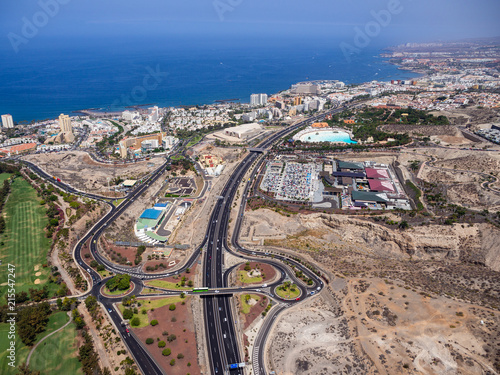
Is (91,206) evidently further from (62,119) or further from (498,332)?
(498,332)

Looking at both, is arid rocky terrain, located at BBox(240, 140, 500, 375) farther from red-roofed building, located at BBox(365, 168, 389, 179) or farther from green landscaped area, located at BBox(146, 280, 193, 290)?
green landscaped area, located at BBox(146, 280, 193, 290)

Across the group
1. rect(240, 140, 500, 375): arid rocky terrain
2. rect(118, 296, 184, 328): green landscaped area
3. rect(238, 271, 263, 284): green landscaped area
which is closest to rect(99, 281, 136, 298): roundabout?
rect(118, 296, 184, 328): green landscaped area

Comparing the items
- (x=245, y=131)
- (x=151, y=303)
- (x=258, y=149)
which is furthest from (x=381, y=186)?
(x=151, y=303)

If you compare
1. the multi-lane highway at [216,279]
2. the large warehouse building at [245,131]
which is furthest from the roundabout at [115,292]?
the large warehouse building at [245,131]

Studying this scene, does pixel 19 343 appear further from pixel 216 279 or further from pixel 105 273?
pixel 216 279

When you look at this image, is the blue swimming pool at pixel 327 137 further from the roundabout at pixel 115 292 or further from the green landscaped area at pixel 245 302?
the roundabout at pixel 115 292
